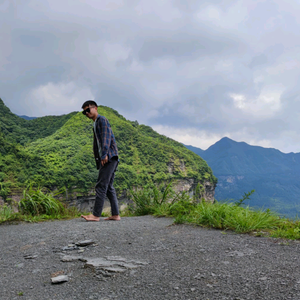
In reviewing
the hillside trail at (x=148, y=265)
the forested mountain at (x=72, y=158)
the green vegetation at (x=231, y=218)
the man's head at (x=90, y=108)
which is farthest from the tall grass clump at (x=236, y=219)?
the forested mountain at (x=72, y=158)

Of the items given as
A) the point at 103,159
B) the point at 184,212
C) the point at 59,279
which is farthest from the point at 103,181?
the point at 59,279

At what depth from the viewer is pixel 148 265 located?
2475 mm

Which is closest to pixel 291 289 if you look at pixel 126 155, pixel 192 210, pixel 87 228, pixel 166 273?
pixel 166 273

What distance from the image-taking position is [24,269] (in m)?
2.59

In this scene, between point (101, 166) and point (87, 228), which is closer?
point (87, 228)

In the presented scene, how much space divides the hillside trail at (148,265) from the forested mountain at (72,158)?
53777mm

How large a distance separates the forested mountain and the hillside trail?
53777 millimetres

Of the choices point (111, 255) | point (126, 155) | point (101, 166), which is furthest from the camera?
point (126, 155)

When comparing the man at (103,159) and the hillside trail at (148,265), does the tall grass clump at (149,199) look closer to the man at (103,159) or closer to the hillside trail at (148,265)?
the man at (103,159)

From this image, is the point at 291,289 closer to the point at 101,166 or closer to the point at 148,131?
the point at 101,166

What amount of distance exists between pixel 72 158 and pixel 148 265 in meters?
76.6

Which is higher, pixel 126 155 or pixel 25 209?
pixel 126 155

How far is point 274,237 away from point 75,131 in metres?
94.8

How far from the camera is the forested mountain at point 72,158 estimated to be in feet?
206
